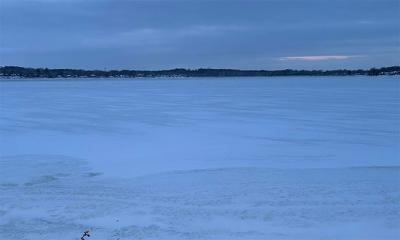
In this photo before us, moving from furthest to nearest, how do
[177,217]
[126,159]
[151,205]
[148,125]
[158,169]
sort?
[148,125]
[126,159]
[158,169]
[151,205]
[177,217]

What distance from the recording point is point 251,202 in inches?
257

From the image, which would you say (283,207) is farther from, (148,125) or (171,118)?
(171,118)

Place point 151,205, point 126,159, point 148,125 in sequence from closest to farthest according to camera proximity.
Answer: point 151,205, point 126,159, point 148,125

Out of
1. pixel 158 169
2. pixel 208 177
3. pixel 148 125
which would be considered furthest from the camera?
pixel 148 125

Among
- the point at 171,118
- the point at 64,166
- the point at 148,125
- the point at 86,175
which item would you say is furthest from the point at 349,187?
the point at 171,118

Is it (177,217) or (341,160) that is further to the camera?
(341,160)

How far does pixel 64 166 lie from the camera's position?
8.95m

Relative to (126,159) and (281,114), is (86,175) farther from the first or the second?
(281,114)

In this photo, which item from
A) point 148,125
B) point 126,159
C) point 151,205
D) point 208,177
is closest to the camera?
point 151,205

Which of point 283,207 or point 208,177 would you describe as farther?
point 208,177

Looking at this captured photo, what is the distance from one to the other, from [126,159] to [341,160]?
149 inches

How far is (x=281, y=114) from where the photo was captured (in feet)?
57.4

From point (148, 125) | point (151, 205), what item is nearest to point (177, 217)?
point (151, 205)

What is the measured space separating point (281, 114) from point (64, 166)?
32.6 ft
